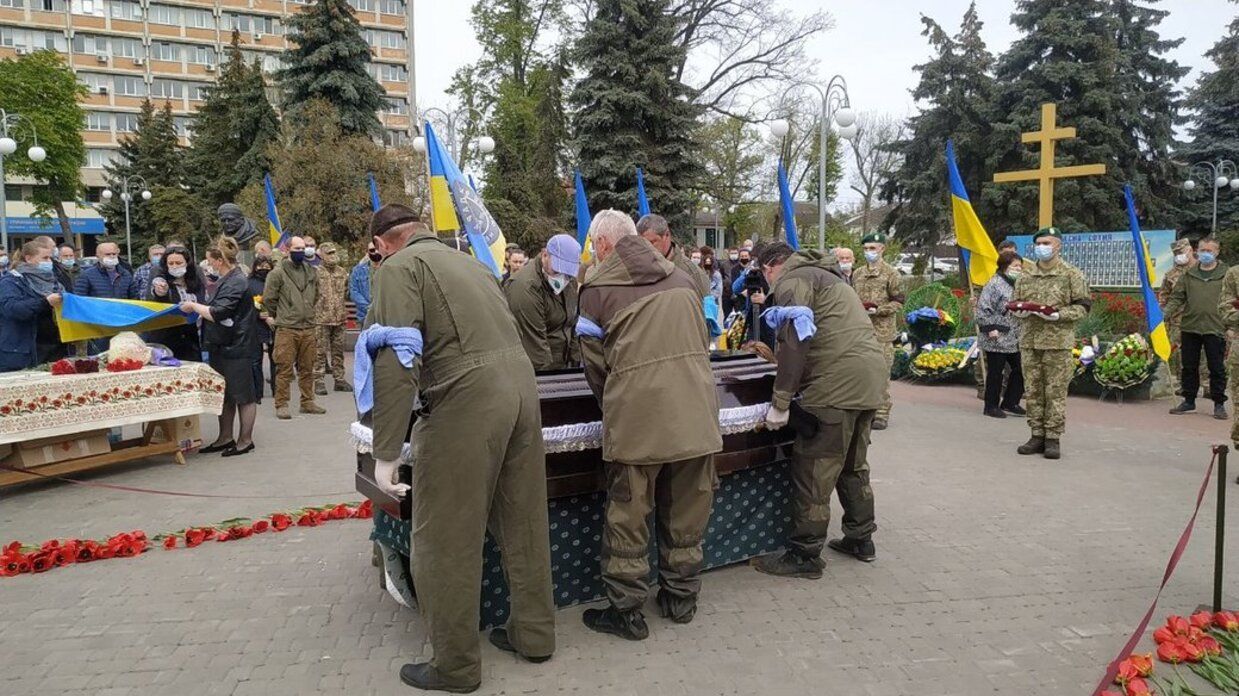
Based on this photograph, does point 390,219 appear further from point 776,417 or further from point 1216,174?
point 1216,174

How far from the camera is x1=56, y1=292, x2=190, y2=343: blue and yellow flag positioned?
7508 mm

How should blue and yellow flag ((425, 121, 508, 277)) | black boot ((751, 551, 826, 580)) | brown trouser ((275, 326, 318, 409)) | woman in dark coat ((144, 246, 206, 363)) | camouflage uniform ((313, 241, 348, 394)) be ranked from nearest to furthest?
A: black boot ((751, 551, 826, 580))
blue and yellow flag ((425, 121, 508, 277))
woman in dark coat ((144, 246, 206, 363))
brown trouser ((275, 326, 318, 409))
camouflage uniform ((313, 241, 348, 394))

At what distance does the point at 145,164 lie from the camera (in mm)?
47281

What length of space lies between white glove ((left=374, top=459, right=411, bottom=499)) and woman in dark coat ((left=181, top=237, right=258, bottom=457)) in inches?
203

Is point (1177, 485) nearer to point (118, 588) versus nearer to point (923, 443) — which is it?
point (923, 443)

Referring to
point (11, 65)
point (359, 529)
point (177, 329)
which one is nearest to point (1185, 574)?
point (359, 529)

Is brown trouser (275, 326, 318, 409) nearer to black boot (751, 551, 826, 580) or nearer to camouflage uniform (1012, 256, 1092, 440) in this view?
black boot (751, 551, 826, 580)

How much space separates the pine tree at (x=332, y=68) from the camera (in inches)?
1086

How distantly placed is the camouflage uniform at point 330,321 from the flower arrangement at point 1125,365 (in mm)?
10214

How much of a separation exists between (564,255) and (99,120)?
6901cm

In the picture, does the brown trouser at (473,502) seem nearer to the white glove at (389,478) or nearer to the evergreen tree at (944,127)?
the white glove at (389,478)

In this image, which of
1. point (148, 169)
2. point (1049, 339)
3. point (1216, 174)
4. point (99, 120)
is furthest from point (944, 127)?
point (99, 120)

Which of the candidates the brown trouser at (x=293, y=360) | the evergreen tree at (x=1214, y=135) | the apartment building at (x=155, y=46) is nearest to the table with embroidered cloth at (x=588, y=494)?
the brown trouser at (x=293, y=360)

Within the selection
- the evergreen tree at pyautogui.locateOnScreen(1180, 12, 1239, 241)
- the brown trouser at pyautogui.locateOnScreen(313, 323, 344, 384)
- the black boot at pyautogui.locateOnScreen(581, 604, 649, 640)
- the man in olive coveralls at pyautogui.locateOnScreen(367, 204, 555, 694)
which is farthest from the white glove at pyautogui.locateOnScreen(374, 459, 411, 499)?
the evergreen tree at pyautogui.locateOnScreen(1180, 12, 1239, 241)
